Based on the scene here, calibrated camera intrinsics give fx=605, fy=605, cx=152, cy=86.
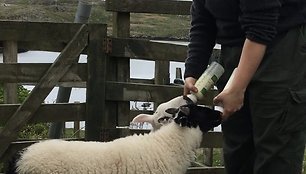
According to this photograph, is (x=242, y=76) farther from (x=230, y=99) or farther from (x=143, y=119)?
(x=143, y=119)

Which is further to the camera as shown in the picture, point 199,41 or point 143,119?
point 143,119

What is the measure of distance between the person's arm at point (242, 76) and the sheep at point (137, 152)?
98cm

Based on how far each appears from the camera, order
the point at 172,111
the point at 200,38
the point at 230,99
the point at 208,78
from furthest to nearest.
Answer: the point at 172,111 → the point at 200,38 → the point at 208,78 → the point at 230,99

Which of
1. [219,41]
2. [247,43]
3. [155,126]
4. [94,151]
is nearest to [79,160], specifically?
[94,151]

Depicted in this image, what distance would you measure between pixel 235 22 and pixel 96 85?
8.79 ft

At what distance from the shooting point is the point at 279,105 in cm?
298

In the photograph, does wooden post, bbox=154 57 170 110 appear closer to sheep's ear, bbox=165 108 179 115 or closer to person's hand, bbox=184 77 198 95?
sheep's ear, bbox=165 108 179 115

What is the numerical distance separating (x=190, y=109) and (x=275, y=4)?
1336 mm

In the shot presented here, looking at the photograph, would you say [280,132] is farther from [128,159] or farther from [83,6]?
[83,6]

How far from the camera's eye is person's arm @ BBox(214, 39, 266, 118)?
2857mm

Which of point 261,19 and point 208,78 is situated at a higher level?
point 261,19

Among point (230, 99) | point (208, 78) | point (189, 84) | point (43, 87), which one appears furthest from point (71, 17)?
point (230, 99)

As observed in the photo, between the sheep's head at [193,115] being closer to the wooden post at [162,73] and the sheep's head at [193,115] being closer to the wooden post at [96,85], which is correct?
the wooden post at [96,85]

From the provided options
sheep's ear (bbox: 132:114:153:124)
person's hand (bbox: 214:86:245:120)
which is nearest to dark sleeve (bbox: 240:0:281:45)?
person's hand (bbox: 214:86:245:120)
